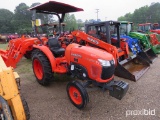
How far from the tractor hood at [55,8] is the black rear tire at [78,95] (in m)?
2.08

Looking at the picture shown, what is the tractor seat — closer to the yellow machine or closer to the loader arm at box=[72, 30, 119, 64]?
the loader arm at box=[72, 30, 119, 64]

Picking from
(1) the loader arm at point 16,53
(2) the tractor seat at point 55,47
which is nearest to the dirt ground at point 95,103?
(2) the tractor seat at point 55,47

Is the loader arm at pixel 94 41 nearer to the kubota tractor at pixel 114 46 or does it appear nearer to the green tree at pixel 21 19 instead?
the kubota tractor at pixel 114 46

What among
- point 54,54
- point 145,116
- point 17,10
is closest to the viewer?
point 145,116

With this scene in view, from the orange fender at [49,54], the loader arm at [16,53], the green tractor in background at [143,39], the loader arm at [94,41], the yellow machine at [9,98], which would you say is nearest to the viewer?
the yellow machine at [9,98]

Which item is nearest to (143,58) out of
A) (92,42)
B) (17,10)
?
(92,42)

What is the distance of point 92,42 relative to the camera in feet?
14.8

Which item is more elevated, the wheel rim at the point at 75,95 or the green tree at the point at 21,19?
the green tree at the point at 21,19

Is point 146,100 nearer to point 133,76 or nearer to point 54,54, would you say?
point 133,76

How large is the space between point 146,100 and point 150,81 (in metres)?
1.20

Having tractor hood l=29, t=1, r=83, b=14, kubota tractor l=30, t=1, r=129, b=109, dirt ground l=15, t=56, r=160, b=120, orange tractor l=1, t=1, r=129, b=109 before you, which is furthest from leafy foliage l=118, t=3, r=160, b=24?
kubota tractor l=30, t=1, r=129, b=109

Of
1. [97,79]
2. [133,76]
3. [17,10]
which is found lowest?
[133,76]

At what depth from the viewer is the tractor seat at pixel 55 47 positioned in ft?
13.6

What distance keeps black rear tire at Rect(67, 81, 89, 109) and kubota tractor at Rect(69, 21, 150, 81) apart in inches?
66.8
